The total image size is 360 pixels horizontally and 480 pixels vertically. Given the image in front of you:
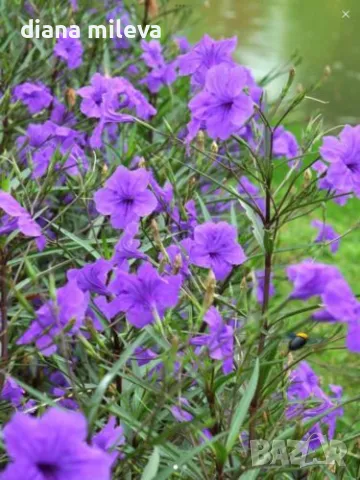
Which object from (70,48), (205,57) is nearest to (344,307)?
(205,57)

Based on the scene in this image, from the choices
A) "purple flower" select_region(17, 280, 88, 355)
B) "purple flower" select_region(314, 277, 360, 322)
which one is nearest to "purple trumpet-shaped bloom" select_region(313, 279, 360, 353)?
"purple flower" select_region(314, 277, 360, 322)

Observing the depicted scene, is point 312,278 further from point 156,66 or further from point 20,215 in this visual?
point 156,66

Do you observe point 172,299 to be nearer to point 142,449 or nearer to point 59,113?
point 142,449

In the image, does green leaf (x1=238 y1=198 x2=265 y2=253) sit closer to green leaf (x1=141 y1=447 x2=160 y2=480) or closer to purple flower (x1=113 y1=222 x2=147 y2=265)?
purple flower (x1=113 y1=222 x2=147 y2=265)

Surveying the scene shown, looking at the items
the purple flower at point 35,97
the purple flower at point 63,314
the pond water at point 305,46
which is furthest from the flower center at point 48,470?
the pond water at point 305,46

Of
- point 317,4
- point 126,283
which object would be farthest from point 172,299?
point 317,4

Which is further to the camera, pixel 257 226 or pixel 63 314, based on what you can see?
pixel 257 226

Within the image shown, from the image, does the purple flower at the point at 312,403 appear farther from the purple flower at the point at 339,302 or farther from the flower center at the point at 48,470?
the flower center at the point at 48,470
